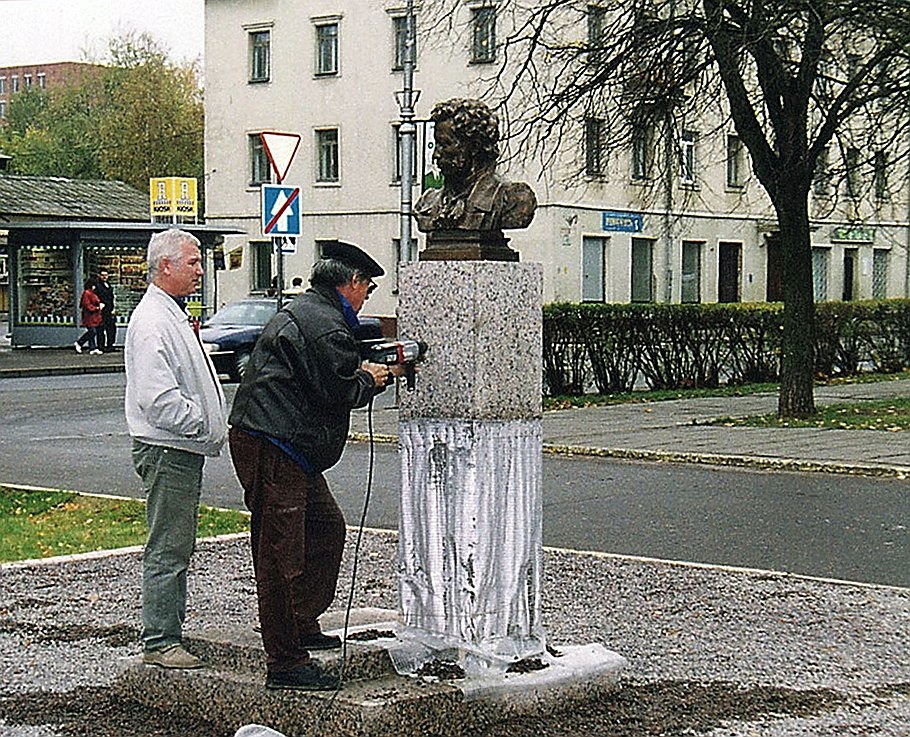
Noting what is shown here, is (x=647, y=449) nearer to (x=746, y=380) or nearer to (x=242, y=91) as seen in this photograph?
(x=746, y=380)

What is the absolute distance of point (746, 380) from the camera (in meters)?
28.0

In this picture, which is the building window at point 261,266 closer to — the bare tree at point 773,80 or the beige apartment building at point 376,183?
the beige apartment building at point 376,183

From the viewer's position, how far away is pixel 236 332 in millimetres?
32469

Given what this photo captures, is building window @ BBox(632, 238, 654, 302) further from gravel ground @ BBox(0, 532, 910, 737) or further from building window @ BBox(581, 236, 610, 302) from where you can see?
gravel ground @ BBox(0, 532, 910, 737)

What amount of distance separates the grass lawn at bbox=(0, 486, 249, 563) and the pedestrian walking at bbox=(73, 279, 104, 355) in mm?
25481

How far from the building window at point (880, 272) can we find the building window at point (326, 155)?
67.7 feet

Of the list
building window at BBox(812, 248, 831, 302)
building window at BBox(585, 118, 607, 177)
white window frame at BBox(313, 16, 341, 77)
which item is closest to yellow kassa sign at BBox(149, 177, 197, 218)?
white window frame at BBox(313, 16, 341, 77)

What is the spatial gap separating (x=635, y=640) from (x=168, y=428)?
2.72 metres

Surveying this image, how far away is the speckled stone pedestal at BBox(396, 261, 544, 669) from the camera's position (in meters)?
6.99

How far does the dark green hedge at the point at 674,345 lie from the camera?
2523 centimetres

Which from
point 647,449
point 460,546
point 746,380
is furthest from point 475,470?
Result: point 746,380

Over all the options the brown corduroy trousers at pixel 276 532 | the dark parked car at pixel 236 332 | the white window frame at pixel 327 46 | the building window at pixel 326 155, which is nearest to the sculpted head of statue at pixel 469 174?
the brown corduroy trousers at pixel 276 532

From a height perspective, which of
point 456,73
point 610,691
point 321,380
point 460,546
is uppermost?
point 456,73

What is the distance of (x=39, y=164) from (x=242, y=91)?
3938 centimetres
